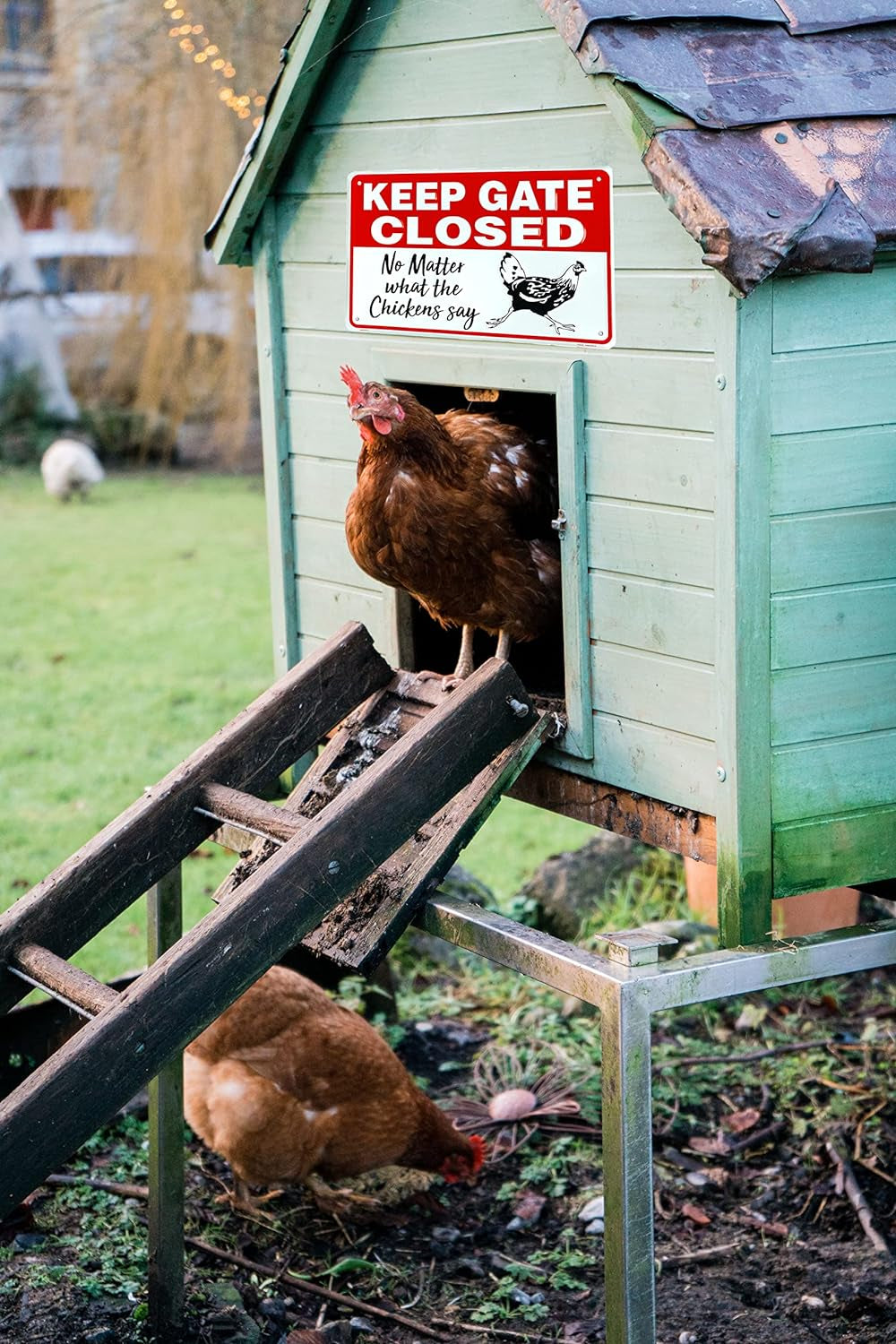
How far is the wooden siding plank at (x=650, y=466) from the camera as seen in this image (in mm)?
2725

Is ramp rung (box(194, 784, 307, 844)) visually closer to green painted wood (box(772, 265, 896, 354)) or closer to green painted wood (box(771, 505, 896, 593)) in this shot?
green painted wood (box(771, 505, 896, 593))

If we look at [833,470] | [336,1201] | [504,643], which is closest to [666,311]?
[833,470]

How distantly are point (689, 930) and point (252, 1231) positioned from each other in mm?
1999

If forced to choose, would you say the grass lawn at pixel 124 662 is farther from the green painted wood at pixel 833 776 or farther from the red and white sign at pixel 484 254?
the green painted wood at pixel 833 776

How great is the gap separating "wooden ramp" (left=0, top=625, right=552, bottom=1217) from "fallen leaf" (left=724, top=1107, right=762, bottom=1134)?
187cm

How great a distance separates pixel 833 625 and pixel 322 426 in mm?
1487

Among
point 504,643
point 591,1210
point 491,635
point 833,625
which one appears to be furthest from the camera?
point 591,1210

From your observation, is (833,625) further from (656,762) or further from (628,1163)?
(628,1163)

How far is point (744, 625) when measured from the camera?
2678 millimetres

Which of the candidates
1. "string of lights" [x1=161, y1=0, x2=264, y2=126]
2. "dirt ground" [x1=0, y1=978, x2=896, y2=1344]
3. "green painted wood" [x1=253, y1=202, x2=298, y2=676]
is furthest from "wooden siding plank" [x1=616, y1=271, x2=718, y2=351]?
"string of lights" [x1=161, y1=0, x2=264, y2=126]

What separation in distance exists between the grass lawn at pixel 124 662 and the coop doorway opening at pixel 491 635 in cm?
204

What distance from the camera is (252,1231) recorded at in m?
4.07

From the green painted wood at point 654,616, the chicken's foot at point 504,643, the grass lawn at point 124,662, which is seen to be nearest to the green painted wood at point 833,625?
the green painted wood at point 654,616

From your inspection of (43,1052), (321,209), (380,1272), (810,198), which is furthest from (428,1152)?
(810,198)
